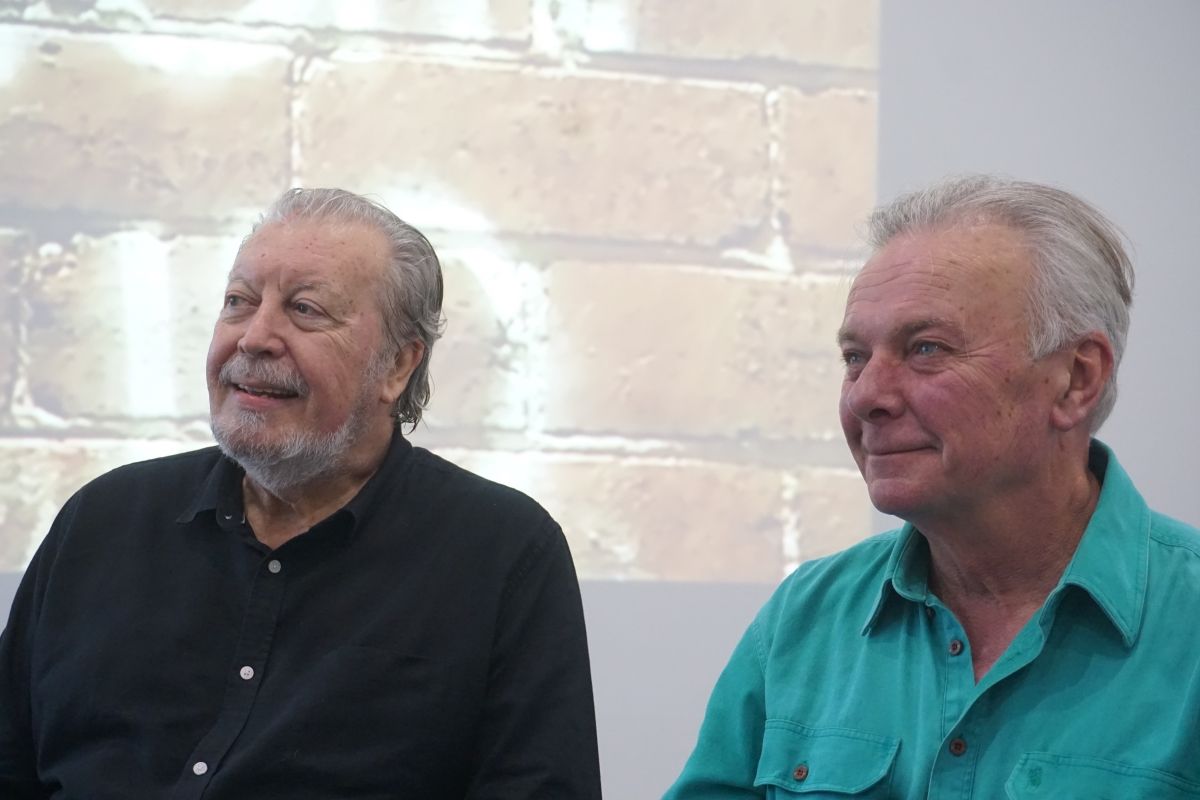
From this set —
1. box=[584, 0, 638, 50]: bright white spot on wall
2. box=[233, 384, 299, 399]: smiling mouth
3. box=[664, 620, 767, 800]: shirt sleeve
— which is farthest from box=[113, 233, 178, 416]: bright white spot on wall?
box=[664, 620, 767, 800]: shirt sleeve

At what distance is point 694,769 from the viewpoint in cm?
166

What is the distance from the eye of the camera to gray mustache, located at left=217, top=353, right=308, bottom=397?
1.80 m

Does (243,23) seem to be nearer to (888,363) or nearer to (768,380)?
(768,380)

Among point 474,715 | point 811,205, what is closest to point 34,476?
point 474,715

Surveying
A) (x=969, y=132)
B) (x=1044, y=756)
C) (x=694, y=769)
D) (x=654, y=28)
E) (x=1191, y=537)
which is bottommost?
(x=694, y=769)

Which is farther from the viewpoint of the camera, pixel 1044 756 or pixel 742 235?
pixel 742 235

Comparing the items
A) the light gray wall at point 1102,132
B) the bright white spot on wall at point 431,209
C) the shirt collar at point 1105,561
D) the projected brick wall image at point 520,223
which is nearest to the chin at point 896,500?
the shirt collar at point 1105,561

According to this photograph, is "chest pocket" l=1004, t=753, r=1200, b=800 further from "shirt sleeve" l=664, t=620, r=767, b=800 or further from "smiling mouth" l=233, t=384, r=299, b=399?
"smiling mouth" l=233, t=384, r=299, b=399

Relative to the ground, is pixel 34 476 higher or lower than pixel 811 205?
lower

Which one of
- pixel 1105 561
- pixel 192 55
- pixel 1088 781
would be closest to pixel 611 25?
pixel 192 55

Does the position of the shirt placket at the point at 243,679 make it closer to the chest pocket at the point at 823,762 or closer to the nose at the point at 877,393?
the chest pocket at the point at 823,762

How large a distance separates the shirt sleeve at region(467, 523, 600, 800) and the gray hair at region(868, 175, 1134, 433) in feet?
1.99

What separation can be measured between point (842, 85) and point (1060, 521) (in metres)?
1.28

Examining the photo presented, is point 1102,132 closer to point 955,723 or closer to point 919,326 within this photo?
point 919,326
